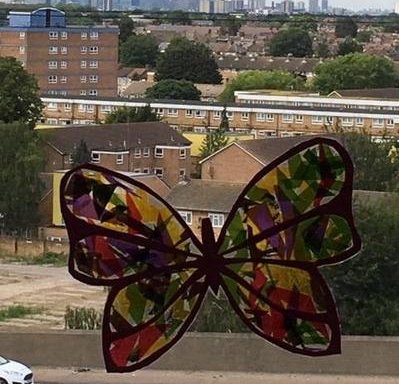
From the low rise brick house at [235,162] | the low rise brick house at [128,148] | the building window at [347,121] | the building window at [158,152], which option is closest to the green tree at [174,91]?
the building window at [347,121]

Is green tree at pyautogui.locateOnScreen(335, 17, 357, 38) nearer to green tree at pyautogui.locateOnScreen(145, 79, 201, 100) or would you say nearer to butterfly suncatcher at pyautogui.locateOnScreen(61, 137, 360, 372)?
green tree at pyautogui.locateOnScreen(145, 79, 201, 100)

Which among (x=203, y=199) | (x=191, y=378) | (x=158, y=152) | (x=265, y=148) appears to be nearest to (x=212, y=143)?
(x=158, y=152)

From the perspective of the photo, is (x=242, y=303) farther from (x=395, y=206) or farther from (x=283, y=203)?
(x=395, y=206)

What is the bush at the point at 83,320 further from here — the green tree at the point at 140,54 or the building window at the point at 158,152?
the green tree at the point at 140,54

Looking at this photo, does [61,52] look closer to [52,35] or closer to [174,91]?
[52,35]

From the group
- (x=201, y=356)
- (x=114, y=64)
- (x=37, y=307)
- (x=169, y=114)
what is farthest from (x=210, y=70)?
(x=201, y=356)

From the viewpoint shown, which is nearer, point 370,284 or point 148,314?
point 148,314

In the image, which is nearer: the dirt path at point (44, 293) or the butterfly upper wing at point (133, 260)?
the butterfly upper wing at point (133, 260)

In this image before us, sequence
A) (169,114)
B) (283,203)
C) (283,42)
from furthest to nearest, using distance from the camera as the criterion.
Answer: (283,42) < (169,114) < (283,203)
